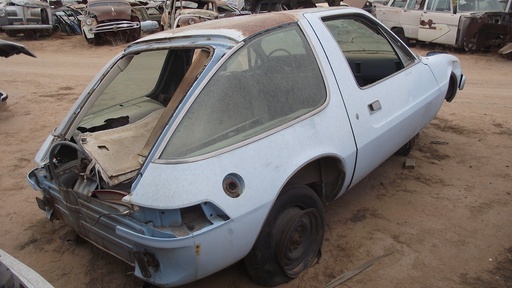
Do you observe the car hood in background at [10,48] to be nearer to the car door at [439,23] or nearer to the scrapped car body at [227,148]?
the scrapped car body at [227,148]

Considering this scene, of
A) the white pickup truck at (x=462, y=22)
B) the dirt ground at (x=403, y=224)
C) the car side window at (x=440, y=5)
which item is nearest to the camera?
the dirt ground at (x=403, y=224)

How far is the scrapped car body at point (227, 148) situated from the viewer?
7.71 feet

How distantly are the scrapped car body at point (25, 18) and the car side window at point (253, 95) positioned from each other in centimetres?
1634

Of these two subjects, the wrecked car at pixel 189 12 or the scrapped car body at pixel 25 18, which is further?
the scrapped car body at pixel 25 18

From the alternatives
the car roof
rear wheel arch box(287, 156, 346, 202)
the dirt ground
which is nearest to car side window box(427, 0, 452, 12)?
the dirt ground

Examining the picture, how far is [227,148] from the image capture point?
2457 millimetres

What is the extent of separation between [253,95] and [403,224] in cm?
181

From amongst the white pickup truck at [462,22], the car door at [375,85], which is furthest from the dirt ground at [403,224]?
the white pickup truck at [462,22]

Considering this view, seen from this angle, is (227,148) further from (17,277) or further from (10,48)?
(10,48)

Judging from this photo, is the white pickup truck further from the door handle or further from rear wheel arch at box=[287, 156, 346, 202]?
rear wheel arch at box=[287, 156, 346, 202]

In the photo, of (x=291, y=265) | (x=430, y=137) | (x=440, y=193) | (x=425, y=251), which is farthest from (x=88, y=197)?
(x=430, y=137)

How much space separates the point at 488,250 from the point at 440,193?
93cm

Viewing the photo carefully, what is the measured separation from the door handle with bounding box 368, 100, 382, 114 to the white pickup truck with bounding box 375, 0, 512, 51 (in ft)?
29.1

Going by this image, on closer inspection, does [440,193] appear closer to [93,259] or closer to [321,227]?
[321,227]
